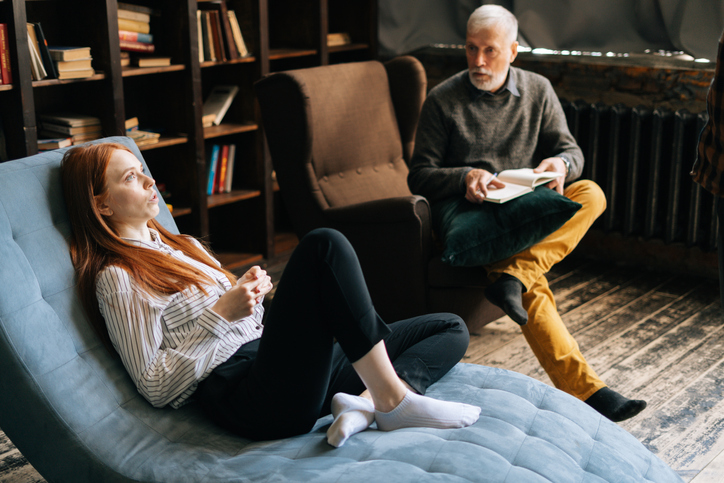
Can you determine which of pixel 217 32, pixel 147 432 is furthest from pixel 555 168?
pixel 217 32

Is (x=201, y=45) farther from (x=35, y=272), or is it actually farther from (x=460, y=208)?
(x=35, y=272)

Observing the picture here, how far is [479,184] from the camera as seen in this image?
2340mm

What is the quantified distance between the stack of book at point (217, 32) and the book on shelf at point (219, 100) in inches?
7.5

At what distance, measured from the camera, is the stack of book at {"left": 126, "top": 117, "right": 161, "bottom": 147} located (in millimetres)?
3000

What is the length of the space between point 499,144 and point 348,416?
141cm

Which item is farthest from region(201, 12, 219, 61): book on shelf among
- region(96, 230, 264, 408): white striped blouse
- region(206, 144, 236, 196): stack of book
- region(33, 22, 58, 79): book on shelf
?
region(96, 230, 264, 408): white striped blouse

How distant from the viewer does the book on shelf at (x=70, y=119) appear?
9.14ft

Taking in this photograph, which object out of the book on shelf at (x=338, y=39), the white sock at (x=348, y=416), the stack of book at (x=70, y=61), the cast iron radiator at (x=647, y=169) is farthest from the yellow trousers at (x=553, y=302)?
the book on shelf at (x=338, y=39)

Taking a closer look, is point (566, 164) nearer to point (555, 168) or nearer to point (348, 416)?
point (555, 168)

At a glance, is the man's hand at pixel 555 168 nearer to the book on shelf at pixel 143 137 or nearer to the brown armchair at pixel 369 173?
the brown armchair at pixel 369 173

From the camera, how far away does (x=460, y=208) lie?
7.76 feet

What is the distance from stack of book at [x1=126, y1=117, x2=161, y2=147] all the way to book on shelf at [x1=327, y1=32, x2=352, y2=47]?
125cm

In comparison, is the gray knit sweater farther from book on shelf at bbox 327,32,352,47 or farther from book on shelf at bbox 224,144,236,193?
book on shelf at bbox 327,32,352,47

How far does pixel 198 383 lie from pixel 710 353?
1922 millimetres
